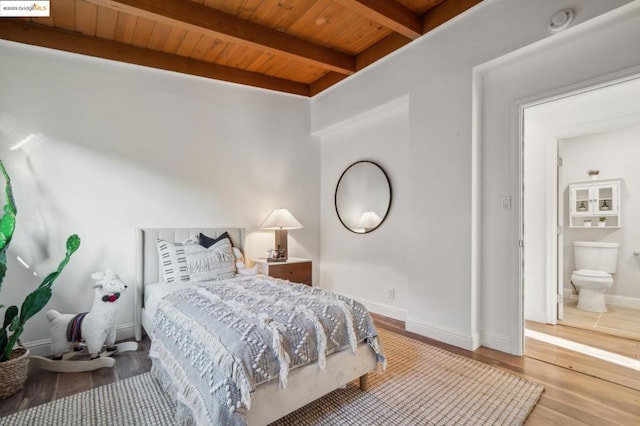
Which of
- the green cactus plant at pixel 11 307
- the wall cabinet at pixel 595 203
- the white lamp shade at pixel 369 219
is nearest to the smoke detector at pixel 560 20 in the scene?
the white lamp shade at pixel 369 219

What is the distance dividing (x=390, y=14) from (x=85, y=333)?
12.0 feet

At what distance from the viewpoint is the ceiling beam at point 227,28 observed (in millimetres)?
2502

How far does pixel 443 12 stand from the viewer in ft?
9.31

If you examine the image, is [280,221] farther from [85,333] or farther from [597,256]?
[597,256]

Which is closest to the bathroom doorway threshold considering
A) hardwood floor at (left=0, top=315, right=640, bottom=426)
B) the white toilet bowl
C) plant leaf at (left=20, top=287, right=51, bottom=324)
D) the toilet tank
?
hardwood floor at (left=0, top=315, right=640, bottom=426)

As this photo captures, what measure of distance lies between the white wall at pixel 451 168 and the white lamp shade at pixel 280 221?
4.60 feet

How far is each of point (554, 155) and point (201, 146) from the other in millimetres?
3991

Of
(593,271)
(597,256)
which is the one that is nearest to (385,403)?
(593,271)

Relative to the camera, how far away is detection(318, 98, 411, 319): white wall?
3.62 metres

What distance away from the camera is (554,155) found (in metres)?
3.47

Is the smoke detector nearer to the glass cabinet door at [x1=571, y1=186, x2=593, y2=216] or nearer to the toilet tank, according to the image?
the glass cabinet door at [x1=571, y1=186, x2=593, y2=216]

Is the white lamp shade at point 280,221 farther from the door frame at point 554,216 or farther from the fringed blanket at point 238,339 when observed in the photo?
the door frame at point 554,216

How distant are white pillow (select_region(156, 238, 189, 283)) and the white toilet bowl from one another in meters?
4.65

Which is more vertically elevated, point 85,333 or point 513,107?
point 513,107
